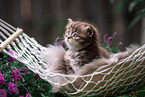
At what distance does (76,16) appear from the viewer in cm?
292

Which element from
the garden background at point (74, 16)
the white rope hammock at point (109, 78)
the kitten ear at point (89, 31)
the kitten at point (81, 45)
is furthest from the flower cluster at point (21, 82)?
the garden background at point (74, 16)

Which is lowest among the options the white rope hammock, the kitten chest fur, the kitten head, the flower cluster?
the white rope hammock

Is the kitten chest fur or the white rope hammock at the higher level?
the kitten chest fur

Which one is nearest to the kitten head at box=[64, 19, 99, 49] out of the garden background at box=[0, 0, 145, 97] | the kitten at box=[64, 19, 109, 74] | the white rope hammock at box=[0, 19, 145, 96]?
the kitten at box=[64, 19, 109, 74]

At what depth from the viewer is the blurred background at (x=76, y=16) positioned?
2947 millimetres

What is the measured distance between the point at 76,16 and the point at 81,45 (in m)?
1.85

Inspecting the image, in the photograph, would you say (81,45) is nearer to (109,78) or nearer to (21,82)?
(109,78)

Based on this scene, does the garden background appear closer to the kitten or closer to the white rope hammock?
the kitten

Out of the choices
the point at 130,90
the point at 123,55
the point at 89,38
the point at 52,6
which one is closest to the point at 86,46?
the point at 89,38

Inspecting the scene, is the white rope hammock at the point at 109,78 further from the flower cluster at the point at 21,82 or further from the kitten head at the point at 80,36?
the kitten head at the point at 80,36

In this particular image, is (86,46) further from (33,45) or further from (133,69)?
(33,45)

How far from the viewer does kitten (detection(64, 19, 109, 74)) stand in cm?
112

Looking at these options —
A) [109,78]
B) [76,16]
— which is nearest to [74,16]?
[76,16]

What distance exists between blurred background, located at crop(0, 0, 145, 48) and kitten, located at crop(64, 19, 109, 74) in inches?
70.0
